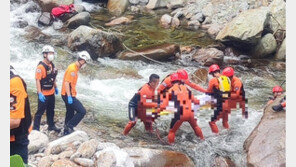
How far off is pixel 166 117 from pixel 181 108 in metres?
0.14

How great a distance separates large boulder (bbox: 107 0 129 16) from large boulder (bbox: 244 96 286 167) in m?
2.83

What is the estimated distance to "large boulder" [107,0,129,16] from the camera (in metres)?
5.42

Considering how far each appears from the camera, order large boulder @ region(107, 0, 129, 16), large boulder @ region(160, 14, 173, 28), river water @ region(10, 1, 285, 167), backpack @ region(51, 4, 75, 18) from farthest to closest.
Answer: large boulder @ region(107, 0, 129, 16) → large boulder @ region(160, 14, 173, 28) → backpack @ region(51, 4, 75, 18) → river water @ region(10, 1, 285, 167)

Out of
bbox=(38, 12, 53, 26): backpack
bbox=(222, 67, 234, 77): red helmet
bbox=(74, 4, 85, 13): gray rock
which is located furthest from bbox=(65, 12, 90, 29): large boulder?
bbox=(222, 67, 234, 77): red helmet

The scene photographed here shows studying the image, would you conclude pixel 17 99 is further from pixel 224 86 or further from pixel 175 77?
pixel 224 86

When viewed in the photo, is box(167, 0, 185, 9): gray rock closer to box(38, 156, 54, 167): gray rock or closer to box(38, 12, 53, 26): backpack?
box(38, 12, 53, 26): backpack

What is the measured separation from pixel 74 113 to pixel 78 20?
1.73 metres

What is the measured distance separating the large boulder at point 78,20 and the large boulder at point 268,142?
7.45 ft

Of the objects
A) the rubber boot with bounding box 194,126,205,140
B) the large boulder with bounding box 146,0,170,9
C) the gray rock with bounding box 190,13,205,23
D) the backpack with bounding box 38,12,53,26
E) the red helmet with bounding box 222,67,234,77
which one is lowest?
the rubber boot with bounding box 194,126,205,140

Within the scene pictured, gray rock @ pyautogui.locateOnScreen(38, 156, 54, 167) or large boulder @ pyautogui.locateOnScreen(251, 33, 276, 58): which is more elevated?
large boulder @ pyautogui.locateOnScreen(251, 33, 276, 58)

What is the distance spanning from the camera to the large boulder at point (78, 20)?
14.3ft

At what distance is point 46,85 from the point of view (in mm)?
2973

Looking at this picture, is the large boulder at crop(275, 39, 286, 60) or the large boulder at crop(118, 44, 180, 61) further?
the large boulder at crop(118, 44, 180, 61)

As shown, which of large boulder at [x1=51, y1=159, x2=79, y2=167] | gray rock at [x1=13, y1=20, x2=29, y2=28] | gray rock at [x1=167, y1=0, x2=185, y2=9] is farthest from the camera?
gray rock at [x1=167, y1=0, x2=185, y2=9]
